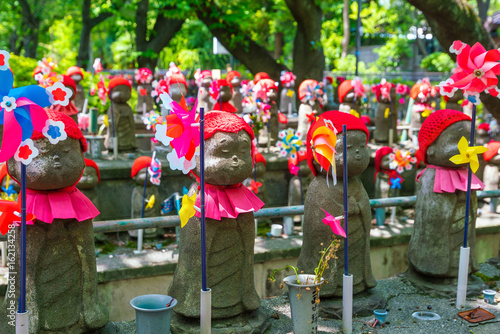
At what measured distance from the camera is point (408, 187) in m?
8.27

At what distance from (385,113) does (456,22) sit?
3.63 metres

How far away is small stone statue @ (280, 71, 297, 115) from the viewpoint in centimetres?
1067

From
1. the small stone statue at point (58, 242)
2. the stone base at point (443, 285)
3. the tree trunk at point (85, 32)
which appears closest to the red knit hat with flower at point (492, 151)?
the stone base at point (443, 285)

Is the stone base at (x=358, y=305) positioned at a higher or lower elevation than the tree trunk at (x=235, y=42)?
lower

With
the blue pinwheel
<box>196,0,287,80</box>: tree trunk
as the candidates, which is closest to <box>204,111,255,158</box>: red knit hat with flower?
the blue pinwheel

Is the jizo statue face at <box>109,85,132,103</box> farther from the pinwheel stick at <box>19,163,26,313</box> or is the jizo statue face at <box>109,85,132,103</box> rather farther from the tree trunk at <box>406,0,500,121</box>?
the pinwheel stick at <box>19,163,26,313</box>

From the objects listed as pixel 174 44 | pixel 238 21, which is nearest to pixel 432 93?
pixel 238 21

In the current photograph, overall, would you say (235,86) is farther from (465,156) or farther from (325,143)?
(325,143)

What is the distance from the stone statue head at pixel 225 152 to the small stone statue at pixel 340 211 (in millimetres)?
680

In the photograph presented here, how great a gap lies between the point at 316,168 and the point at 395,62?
21.9 m

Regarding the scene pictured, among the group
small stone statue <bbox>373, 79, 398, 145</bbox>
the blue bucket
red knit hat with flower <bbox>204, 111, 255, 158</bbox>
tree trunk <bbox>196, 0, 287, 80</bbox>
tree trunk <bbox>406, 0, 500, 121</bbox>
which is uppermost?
tree trunk <bbox>196, 0, 287, 80</bbox>

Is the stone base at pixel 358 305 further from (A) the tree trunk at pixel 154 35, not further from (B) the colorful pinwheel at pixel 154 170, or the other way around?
(A) the tree trunk at pixel 154 35

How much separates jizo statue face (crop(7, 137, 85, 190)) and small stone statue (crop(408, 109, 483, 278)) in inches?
112

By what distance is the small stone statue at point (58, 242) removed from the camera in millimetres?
3180
